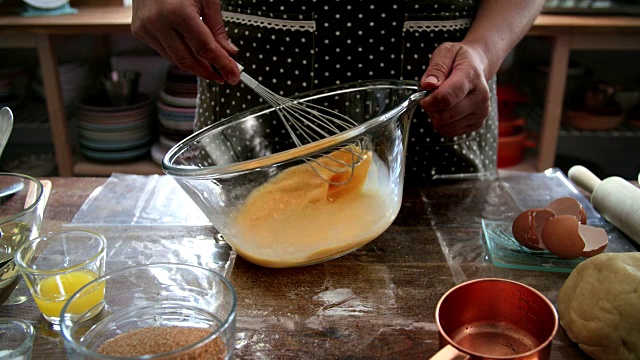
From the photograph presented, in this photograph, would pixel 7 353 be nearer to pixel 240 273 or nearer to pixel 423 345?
pixel 240 273

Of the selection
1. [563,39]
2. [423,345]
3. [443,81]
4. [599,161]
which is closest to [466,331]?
[423,345]

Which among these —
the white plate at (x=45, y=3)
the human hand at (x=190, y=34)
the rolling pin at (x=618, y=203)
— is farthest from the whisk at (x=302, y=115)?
the white plate at (x=45, y=3)

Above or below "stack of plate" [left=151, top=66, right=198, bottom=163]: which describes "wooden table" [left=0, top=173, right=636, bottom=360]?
above

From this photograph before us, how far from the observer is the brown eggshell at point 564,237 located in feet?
2.26

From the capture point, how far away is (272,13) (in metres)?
0.91

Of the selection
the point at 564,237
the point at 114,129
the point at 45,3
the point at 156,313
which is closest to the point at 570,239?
the point at 564,237

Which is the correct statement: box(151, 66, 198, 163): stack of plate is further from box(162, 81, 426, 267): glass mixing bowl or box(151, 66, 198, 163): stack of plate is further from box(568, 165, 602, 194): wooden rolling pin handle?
box(568, 165, 602, 194): wooden rolling pin handle

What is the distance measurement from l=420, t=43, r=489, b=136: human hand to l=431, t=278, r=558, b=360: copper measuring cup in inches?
10.9

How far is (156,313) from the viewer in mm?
613

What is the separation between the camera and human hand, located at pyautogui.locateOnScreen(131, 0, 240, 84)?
0.68m

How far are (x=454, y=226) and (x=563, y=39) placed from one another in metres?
1.09

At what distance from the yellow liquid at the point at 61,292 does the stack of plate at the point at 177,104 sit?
1.18 meters

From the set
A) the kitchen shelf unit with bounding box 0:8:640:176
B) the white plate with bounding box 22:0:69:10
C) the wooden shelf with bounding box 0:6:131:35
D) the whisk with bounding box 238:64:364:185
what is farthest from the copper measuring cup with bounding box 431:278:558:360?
the white plate with bounding box 22:0:69:10

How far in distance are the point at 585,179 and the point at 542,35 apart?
0.89 m
